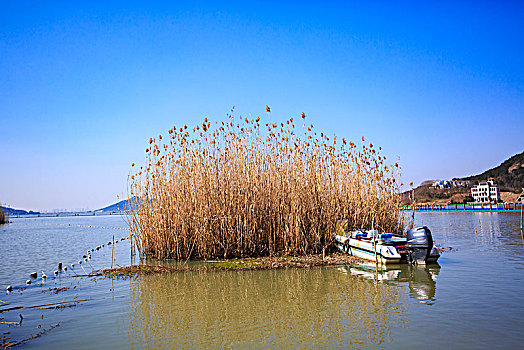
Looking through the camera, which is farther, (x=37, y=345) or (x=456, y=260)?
(x=456, y=260)

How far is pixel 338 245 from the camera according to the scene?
12797 mm

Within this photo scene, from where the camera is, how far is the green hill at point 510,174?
6539 centimetres

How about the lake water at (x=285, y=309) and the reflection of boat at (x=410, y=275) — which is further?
the reflection of boat at (x=410, y=275)

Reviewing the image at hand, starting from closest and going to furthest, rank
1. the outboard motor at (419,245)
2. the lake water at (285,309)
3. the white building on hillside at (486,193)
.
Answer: the lake water at (285,309), the outboard motor at (419,245), the white building on hillside at (486,193)

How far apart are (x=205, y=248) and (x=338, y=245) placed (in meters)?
4.11

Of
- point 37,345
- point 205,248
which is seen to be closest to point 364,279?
point 205,248

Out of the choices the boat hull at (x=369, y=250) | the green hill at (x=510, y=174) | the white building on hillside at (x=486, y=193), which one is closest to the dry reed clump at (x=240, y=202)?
the boat hull at (x=369, y=250)

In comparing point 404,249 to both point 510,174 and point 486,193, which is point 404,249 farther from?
point 510,174

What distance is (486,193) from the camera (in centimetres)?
6100

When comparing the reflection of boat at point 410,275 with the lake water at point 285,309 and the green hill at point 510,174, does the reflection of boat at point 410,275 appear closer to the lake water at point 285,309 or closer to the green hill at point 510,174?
the lake water at point 285,309

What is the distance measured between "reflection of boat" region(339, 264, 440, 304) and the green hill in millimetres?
60090

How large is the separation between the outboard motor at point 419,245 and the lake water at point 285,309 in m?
0.39

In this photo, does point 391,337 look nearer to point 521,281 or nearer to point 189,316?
point 189,316

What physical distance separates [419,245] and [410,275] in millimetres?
1210
